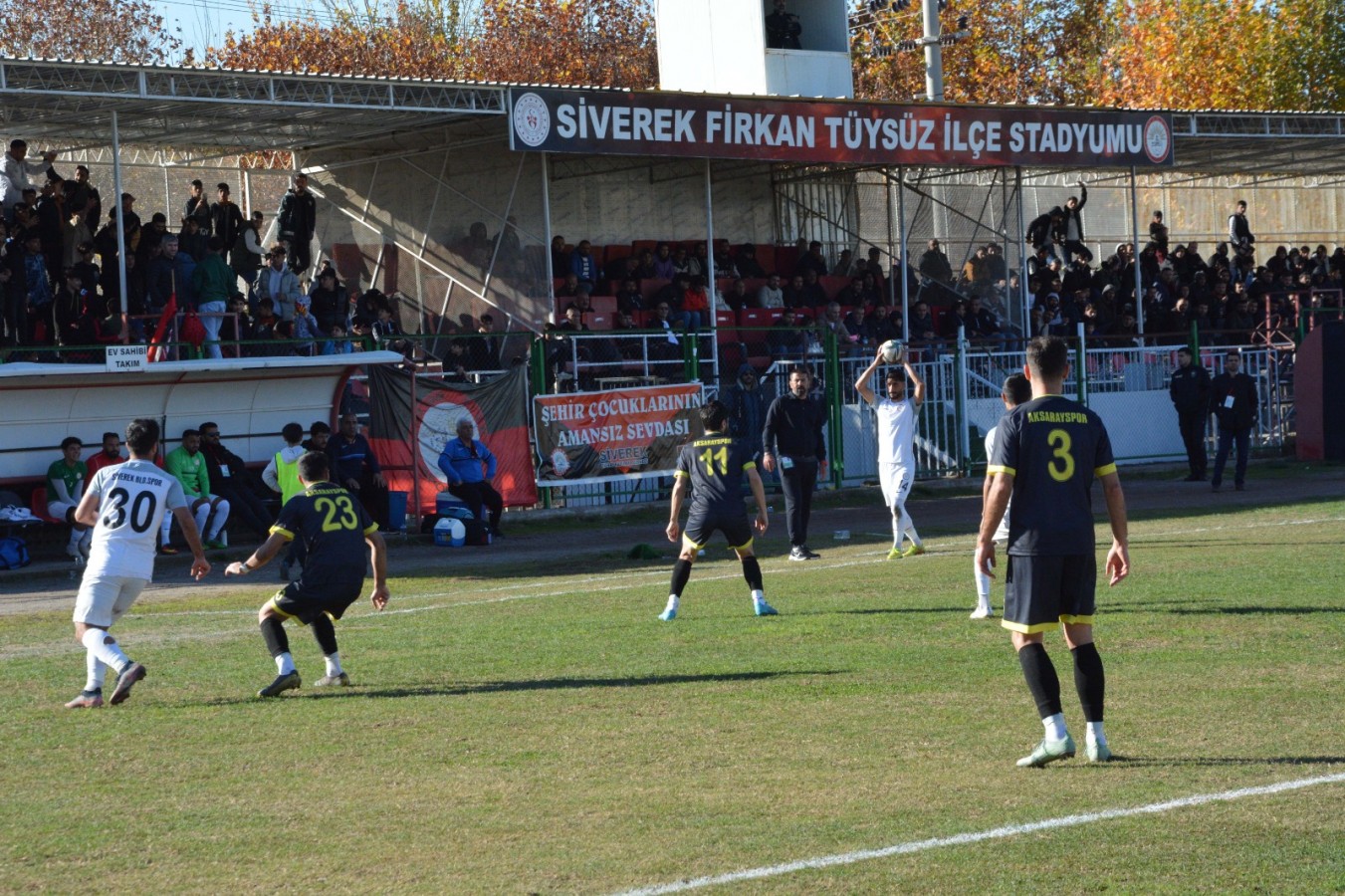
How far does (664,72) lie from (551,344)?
469 inches

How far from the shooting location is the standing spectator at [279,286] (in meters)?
24.8

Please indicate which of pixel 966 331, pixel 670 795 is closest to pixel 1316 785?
pixel 670 795

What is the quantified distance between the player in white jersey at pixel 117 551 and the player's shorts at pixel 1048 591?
5122 millimetres

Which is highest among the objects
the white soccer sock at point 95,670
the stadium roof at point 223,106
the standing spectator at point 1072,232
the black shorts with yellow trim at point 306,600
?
the stadium roof at point 223,106

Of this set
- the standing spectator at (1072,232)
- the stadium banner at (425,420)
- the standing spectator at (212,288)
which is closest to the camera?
the stadium banner at (425,420)

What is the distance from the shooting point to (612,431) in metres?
24.0

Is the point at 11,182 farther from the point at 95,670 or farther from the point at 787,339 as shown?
the point at 95,670

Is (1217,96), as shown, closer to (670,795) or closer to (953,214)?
(953,214)

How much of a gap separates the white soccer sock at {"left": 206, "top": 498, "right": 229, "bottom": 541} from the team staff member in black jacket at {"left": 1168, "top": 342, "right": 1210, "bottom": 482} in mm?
15865

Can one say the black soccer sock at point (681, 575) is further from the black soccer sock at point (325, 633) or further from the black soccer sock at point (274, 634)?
the black soccer sock at point (274, 634)

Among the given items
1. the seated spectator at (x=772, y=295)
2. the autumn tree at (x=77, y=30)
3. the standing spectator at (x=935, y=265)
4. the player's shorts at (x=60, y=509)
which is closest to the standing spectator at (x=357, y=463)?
the player's shorts at (x=60, y=509)

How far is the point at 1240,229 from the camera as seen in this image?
131ft

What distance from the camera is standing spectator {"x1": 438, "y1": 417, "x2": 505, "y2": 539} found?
2177cm

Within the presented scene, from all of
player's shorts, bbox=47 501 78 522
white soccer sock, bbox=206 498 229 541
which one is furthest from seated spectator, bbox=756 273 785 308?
player's shorts, bbox=47 501 78 522
